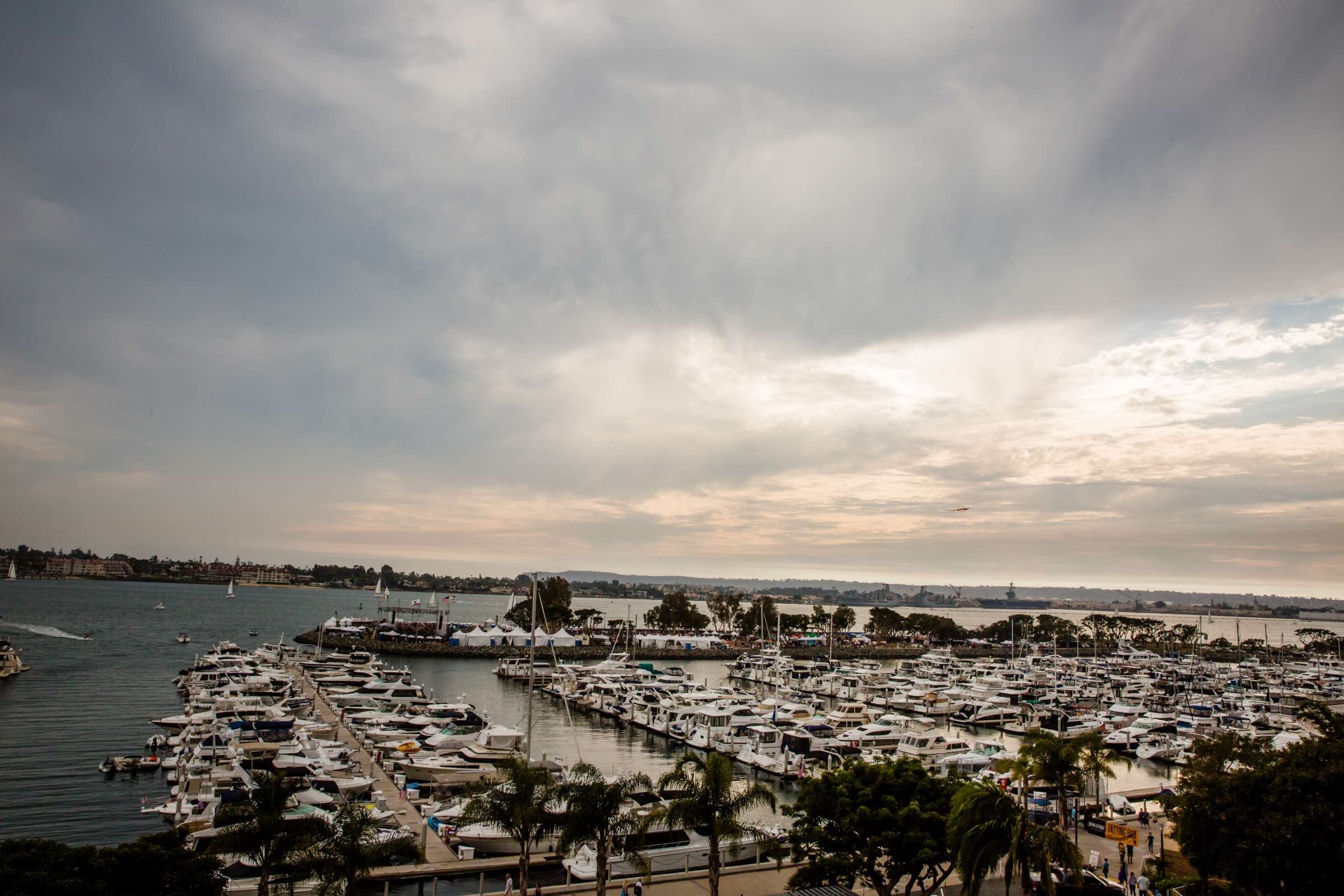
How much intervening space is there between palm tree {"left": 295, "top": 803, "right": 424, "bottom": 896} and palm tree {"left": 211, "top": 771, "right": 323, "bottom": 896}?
0.41 metres

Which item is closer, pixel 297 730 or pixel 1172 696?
pixel 297 730

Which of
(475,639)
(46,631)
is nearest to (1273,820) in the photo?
(475,639)

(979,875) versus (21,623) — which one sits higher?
(979,875)

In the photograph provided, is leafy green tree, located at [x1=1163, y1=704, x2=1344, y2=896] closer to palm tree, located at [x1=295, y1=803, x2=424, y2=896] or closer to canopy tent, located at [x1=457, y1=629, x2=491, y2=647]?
palm tree, located at [x1=295, y1=803, x2=424, y2=896]

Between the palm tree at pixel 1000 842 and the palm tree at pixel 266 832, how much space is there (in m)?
15.5

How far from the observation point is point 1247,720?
65312mm

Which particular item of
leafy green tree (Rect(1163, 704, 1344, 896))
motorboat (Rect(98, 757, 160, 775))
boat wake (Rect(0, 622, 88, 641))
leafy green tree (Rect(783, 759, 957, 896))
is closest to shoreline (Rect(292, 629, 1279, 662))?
boat wake (Rect(0, 622, 88, 641))

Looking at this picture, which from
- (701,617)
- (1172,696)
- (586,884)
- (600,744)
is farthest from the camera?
(701,617)

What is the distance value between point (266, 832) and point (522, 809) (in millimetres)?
6277

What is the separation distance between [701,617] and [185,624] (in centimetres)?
9463

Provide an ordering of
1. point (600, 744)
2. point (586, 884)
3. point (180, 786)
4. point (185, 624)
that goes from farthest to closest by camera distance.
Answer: point (185, 624), point (600, 744), point (180, 786), point (586, 884)

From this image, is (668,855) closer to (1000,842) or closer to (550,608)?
(1000,842)

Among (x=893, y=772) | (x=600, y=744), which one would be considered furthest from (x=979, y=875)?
(x=600, y=744)

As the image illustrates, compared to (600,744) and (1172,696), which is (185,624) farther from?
(1172,696)
